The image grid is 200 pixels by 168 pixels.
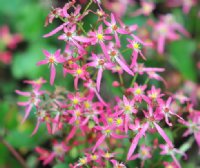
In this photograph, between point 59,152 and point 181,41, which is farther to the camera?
point 181,41

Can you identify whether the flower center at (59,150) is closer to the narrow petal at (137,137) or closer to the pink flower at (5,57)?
the narrow petal at (137,137)

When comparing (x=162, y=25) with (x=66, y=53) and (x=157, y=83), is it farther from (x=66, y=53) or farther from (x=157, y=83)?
(x=66, y=53)

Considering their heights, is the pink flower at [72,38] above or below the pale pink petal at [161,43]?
above

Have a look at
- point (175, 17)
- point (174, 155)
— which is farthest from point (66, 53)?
point (175, 17)

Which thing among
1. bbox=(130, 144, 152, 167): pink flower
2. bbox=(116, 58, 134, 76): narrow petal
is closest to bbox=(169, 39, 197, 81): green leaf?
bbox=(130, 144, 152, 167): pink flower

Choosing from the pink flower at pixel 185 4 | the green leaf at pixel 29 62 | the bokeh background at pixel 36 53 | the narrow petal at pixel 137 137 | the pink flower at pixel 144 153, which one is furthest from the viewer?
the pink flower at pixel 185 4

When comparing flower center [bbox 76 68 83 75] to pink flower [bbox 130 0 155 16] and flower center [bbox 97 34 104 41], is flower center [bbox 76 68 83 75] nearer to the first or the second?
flower center [bbox 97 34 104 41]

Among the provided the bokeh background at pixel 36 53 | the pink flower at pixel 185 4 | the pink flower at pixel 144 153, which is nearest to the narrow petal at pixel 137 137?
the pink flower at pixel 144 153

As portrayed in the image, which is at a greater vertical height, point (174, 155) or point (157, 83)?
point (157, 83)
